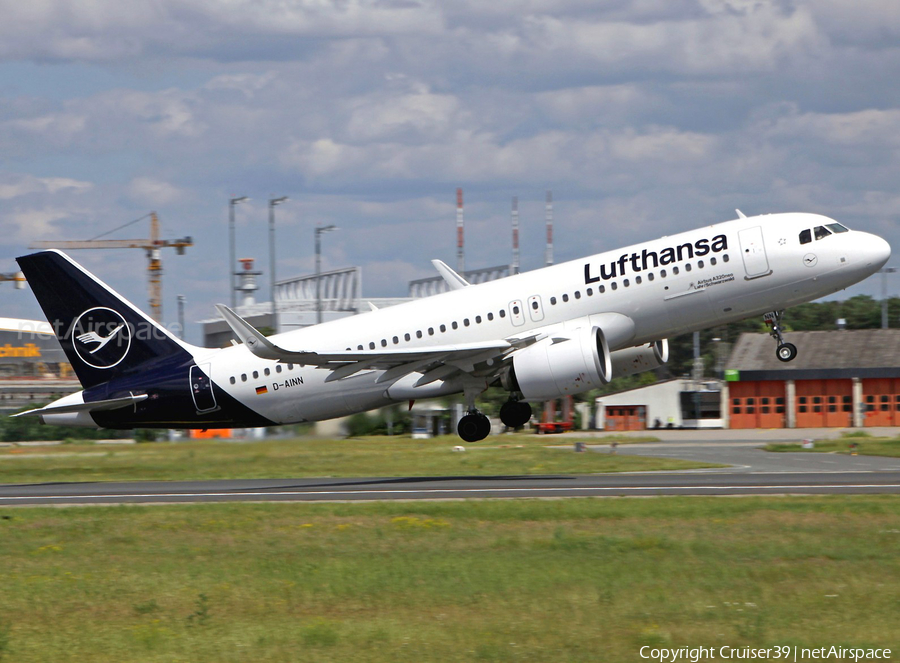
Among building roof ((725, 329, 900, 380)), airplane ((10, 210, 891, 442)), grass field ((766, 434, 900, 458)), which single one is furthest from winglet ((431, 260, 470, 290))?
building roof ((725, 329, 900, 380))

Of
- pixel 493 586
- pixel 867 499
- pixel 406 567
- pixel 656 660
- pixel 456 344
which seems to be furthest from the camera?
pixel 456 344

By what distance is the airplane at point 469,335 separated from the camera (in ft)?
99.8

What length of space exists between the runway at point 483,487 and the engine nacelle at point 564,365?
269 cm

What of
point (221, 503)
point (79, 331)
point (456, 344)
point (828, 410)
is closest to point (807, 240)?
point (456, 344)

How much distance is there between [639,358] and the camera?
34.7 meters

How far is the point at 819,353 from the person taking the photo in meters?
91.2

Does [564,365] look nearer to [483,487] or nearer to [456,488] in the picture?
[483,487]

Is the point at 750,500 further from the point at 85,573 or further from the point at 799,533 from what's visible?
the point at 85,573

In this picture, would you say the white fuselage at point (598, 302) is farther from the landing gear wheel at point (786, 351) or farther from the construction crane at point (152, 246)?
the construction crane at point (152, 246)

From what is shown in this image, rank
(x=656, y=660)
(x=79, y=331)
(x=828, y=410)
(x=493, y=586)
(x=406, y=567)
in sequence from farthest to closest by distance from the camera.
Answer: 1. (x=828, y=410)
2. (x=79, y=331)
3. (x=406, y=567)
4. (x=493, y=586)
5. (x=656, y=660)

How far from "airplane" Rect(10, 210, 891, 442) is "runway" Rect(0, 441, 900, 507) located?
217cm

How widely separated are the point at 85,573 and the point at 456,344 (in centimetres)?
1593

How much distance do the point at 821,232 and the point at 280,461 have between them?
18.3 meters

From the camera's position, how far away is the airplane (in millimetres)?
30406
